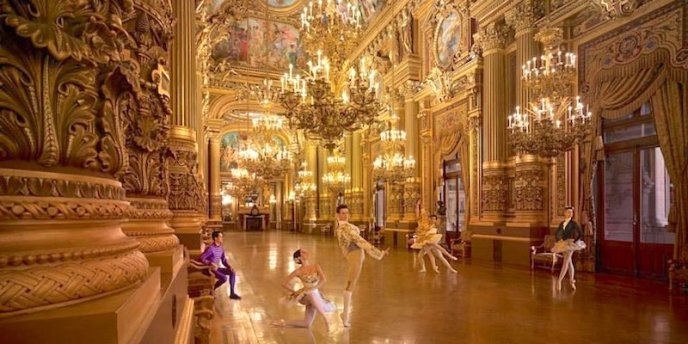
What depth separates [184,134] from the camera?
5.68 metres

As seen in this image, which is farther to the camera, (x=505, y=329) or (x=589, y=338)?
(x=505, y=329)

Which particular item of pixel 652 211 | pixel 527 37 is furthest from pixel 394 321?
pixel 527 37

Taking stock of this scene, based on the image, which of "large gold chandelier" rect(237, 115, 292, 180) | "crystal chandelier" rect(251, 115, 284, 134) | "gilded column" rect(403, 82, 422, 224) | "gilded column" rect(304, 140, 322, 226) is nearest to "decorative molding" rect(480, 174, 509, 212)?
"gilded column" rect(403, 82, 422, 224)

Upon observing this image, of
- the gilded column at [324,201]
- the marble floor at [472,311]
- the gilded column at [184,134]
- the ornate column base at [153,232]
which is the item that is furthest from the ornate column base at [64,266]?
the gilded column at [324,201]

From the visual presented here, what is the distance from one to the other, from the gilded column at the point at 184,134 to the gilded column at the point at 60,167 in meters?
4.40

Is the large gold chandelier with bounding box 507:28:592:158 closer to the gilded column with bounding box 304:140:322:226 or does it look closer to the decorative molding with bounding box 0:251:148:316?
the decorative molding with bounding box 0:251:148:316

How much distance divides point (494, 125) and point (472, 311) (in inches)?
308

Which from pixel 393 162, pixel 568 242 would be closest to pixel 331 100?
pixel 568 242

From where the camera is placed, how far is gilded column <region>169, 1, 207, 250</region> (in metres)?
5.57

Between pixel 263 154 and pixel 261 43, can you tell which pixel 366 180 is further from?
pixel 261 43

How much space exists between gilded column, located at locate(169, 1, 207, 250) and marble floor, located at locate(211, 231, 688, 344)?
1.43 meters

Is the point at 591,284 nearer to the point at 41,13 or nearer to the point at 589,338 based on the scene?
the point at 589,338

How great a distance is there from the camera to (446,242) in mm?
16203

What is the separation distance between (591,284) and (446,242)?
757 centimetres
